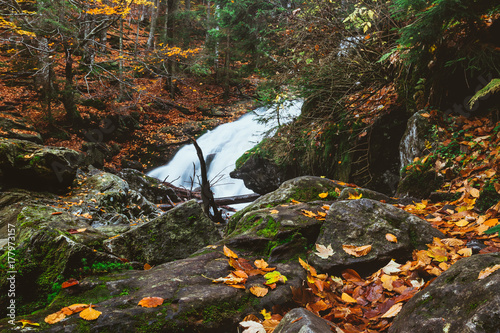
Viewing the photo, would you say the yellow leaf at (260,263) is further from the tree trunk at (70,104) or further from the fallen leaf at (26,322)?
the tree trunk at (70,104)

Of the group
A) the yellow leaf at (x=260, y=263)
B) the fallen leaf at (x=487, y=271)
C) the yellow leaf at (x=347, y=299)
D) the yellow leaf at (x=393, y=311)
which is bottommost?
the yellow leaf at (x=347, y=299)

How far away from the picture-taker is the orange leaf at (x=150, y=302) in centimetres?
169

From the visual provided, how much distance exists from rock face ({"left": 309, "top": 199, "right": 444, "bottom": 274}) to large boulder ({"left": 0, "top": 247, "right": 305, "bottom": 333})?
434 mm

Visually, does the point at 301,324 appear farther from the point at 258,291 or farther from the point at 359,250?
the point at 359,250

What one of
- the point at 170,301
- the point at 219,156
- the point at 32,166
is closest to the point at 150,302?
the point at 170,301

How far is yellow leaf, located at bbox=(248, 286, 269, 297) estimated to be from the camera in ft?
6.18

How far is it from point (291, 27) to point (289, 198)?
4.47 m

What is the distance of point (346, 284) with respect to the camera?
2.12 metres

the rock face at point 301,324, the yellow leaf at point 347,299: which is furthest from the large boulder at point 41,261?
the yellow leaf at point 347,299

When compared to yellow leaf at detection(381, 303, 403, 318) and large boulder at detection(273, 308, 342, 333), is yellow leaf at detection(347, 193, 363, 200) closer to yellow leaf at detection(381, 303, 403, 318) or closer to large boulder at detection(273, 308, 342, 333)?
yellow leaf at detection(381, 303, 403, 318)

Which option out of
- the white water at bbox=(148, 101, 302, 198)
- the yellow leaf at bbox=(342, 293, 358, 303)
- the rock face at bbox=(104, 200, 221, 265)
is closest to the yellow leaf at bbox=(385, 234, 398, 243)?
the yellow leaf at bbox=(342, 293, 358, 303)

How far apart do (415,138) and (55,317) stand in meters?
5.22

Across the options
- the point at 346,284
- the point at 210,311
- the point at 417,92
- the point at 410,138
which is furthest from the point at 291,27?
the point at 210,311

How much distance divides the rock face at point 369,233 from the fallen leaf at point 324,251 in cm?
3
